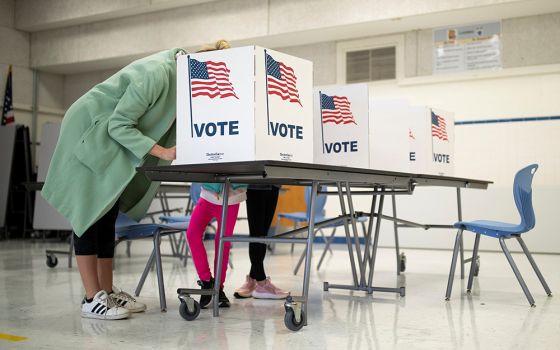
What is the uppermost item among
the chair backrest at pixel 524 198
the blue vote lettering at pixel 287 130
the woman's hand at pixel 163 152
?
the blue vote lettering at pixel 287 130

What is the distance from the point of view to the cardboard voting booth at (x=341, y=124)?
304 cm

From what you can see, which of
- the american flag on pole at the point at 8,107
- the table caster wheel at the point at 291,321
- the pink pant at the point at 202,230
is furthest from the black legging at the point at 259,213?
the american flag on pole at the point at 8,107

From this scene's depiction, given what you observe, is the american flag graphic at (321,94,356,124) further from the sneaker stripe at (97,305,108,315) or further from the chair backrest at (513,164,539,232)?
the sneaker stripe at (97,305,108,315)

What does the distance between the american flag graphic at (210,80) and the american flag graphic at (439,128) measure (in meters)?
2.02

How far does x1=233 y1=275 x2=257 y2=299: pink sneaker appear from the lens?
10.2 feet

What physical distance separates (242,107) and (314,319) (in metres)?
0.93

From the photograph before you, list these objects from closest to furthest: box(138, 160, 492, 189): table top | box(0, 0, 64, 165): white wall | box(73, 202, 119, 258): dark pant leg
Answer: box(138, 160, 492, 189): table top → box(73, 202, 119, 258): dark pant leg → box(0, 0, 64, 165): white wall

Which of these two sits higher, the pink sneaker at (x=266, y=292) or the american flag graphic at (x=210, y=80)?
the american flag graphic at (x=210, y=80)

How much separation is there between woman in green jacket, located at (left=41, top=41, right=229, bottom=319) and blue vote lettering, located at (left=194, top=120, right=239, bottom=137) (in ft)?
0.69

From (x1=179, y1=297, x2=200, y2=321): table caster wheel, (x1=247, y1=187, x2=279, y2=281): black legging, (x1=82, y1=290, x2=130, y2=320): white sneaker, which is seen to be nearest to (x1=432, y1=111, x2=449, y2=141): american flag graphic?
(x1=247, y1=187, x2=279, y2=281): black legging

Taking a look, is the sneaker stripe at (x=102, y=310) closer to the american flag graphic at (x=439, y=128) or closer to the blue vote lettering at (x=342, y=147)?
the blue vote lettering at (x=342, y=147)

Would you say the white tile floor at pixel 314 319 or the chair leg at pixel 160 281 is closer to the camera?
the white tile floor at pixel 314 319

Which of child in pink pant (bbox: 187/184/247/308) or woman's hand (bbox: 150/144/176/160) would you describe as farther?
child in pink pant (bbox: 187/184/247/308)

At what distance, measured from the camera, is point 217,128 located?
7.36 feet
